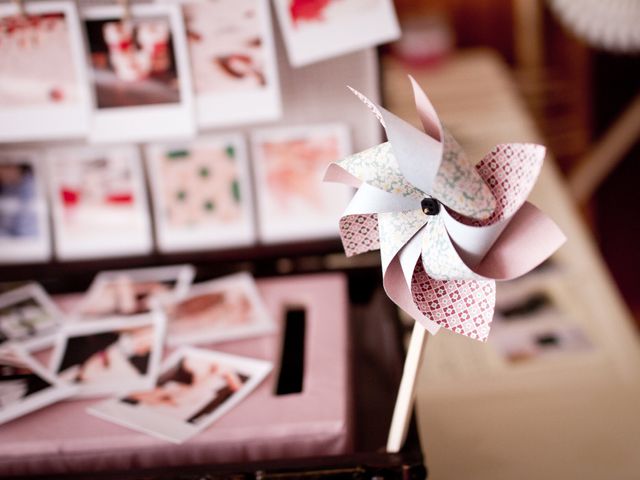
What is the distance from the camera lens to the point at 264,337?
102cm

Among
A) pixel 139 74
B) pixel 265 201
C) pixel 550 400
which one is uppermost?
pixel 139 74

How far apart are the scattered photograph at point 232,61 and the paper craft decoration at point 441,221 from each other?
1.13 feet

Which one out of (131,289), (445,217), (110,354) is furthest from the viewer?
(131,289)

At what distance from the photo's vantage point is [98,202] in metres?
1.15

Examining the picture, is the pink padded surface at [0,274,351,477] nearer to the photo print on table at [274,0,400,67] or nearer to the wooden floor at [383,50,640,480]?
the wooden floor at [383,50,640,480]

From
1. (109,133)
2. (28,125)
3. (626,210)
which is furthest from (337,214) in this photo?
(626,210)

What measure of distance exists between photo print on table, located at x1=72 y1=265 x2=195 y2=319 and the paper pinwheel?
1.40 ft

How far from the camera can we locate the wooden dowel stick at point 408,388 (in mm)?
746

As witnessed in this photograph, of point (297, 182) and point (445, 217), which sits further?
point (297, 182)

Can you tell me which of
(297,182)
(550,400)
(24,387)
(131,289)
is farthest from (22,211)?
(550,400)

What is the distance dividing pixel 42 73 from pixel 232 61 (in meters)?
0.28

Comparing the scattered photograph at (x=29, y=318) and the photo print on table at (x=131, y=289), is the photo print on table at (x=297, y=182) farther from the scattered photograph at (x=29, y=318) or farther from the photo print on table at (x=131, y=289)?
the scattered photograph at (x=29, y=318)

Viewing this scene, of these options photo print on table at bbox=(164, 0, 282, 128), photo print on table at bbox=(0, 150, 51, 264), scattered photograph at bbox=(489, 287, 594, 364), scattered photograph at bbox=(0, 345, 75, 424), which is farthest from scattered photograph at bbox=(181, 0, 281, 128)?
scattered photograph at bbox=(489, 287, 594, 364)

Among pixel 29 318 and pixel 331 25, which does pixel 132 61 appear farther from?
pixel 29 318
